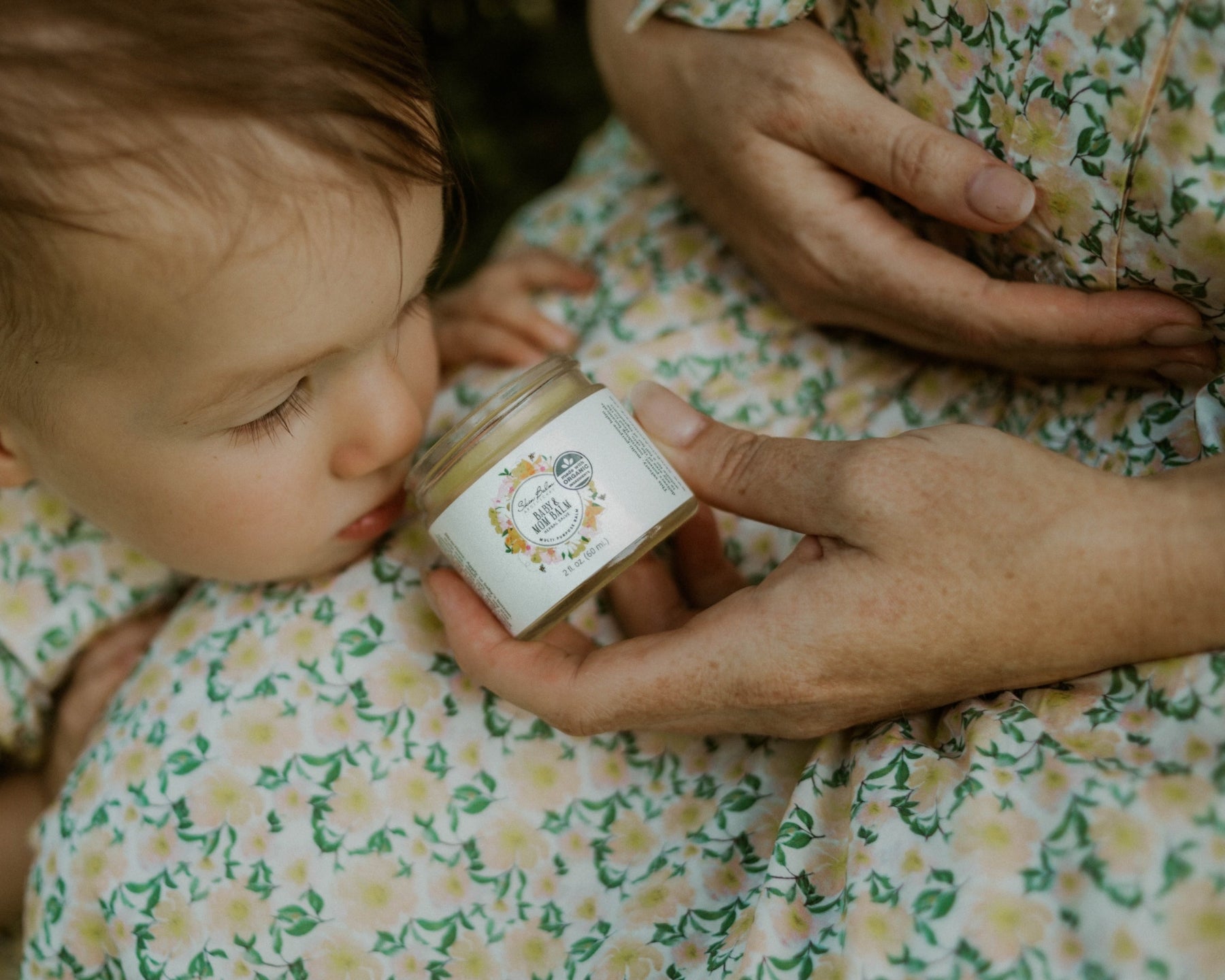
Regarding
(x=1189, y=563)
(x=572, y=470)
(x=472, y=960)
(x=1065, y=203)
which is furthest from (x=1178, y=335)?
(x=472, y=960)

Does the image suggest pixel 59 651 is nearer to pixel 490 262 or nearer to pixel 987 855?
pixel 490 262

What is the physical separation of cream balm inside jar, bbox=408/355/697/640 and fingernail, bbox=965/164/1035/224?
17.6 inches

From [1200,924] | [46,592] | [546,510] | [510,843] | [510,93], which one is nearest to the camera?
[1200,924]

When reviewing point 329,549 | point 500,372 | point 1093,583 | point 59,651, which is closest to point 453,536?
point 329,549

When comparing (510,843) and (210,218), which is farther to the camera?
(510,843)

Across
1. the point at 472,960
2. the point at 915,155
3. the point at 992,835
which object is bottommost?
the point at 472,960

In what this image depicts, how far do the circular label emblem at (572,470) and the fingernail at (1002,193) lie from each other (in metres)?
0.52

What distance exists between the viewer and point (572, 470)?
0.96 m

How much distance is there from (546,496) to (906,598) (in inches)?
13.6

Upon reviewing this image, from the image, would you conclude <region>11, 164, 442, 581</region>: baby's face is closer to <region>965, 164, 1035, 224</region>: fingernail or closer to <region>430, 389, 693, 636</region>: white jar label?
<region>430, 389, 693, 636</region>: white jar label

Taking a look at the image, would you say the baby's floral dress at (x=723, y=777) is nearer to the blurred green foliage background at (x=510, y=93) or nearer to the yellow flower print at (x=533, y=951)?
the yellow flower print at (x=533, y=951)

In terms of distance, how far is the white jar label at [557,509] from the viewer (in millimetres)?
949

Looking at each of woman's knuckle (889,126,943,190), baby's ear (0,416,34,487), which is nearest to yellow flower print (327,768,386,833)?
baby's ear (0,416,34,487)

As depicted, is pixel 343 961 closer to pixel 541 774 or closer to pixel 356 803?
pixel 356 803
